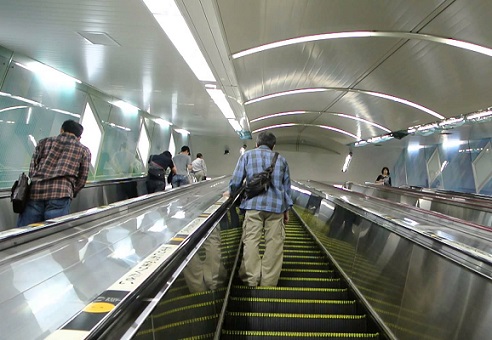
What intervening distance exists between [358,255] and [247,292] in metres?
1.31

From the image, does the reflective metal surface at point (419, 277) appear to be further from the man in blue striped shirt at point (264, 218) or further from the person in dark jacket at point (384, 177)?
the person in dark jacket at point (384, 177)

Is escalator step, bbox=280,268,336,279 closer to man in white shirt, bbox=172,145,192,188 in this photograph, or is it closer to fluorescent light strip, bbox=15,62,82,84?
man in white shirt, bbox=172,145,192,188

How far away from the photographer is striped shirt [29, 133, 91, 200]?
12.1ft

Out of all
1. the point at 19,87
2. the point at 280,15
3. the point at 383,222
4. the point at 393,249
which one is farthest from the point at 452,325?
the point at 19,87

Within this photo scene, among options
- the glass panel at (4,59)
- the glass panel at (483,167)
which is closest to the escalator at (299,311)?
the glass panel at (4,59)

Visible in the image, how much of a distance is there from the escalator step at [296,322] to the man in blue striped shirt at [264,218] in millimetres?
821

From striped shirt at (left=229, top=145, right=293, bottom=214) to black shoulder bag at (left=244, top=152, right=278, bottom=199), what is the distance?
0.18 feet

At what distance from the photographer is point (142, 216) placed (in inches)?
132

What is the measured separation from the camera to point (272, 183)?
404 centimetres

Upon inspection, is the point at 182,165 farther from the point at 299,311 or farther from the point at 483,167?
the point at 483,167

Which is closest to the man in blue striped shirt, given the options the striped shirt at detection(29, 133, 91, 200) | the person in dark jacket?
the striped shirt at detection(29, 133, 91, 200)

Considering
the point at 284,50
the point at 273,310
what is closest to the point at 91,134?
the point at 284,50

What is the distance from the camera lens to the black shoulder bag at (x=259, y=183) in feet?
12.9

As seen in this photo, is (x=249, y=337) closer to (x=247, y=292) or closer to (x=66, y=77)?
(x=247, y=292)
